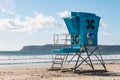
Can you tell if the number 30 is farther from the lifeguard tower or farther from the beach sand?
the beach sand

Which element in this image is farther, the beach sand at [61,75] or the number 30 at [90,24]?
the number 30 at [90,24]

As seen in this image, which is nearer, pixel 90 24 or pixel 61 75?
pixel 61 75

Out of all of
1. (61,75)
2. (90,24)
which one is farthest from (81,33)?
(61,75)

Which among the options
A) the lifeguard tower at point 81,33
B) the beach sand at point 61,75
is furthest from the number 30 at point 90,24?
the beach sand at point 61,75

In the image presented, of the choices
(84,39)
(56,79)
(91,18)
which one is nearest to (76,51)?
(84,39)

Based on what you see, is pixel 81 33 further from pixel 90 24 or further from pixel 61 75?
pixel 61 75

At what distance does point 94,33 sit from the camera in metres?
22.8

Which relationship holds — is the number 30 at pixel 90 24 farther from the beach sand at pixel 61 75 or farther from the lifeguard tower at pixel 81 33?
the beach sand at pixel 61 75

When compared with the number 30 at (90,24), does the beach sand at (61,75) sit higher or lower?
lower

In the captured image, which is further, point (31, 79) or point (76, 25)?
point (76, 25)

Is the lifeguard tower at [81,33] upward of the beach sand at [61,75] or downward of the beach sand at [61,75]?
upward

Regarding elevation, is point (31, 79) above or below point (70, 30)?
below

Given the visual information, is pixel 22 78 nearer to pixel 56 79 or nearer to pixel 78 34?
pixel 56 79

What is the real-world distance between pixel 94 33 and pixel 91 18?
1.08m
